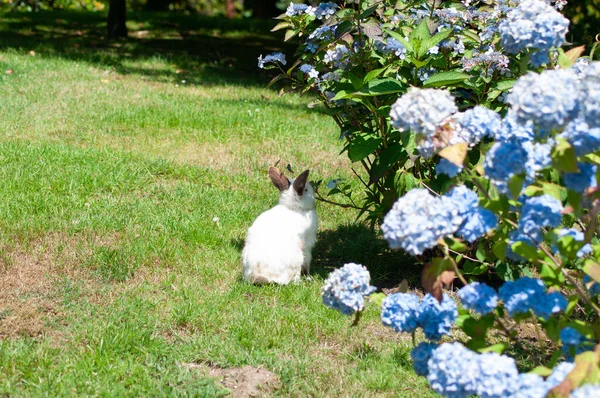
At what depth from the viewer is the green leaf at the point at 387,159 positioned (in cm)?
417

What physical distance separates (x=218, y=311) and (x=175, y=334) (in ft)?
1.05

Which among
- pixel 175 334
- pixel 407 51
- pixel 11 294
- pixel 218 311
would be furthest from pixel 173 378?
pixel 407 51

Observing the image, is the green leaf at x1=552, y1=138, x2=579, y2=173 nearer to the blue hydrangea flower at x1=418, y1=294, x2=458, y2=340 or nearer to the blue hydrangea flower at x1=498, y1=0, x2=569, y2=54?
the blue hydrangea flower at x1=498, y1=0, x2=569, y2=54

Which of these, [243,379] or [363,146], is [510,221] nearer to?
[243,379]

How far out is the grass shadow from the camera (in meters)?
11.2

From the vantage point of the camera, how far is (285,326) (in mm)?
3951

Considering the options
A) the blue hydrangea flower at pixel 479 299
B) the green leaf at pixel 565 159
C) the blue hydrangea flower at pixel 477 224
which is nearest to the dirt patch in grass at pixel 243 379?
the blue hydrangea flower at pixel 479 299

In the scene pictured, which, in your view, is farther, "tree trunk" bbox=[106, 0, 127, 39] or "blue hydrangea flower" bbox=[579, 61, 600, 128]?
"tree trunk" bbox=[106, 0, 127, 39]

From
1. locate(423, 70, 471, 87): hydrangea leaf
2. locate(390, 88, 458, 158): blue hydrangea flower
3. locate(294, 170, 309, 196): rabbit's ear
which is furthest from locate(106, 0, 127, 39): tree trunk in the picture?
locate(390, 88, 458, 158): blue hydrangea flower

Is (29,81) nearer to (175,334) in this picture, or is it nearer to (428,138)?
(175,334)

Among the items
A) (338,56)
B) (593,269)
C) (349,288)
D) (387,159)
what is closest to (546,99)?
(593,269)

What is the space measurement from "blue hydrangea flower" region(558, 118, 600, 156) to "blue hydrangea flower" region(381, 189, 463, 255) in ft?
1.31

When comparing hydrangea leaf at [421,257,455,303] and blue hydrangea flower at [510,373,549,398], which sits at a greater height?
hydrangea leaf at [421,257,455,303]

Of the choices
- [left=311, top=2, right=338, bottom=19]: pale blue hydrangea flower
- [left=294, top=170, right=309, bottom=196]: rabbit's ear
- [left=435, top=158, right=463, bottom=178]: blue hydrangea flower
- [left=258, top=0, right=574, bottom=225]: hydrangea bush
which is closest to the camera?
[left=435, top=158, right=463, bottom=178]: blue hydrangea flower
